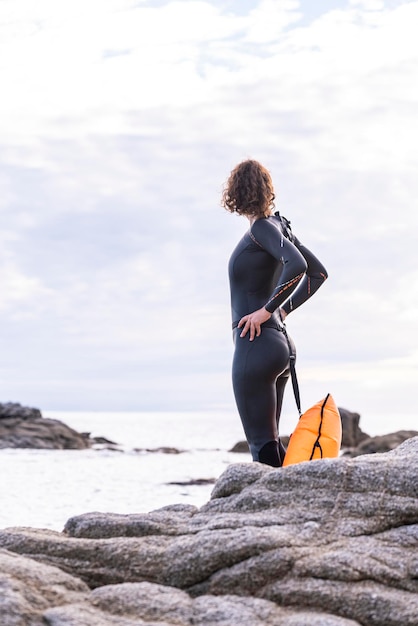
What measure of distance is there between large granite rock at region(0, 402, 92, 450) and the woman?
51804mm

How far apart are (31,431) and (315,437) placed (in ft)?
183

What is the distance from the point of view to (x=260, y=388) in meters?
8.80

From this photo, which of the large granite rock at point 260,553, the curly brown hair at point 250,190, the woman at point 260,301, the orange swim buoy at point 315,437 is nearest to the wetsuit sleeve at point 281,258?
the woman at point 260,301

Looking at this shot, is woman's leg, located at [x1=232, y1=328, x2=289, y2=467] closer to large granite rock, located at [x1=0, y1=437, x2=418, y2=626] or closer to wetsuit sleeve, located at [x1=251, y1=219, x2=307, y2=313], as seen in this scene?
wetsuit sleeve, located at [x1=251, y1=219, x2=307, y2=313]

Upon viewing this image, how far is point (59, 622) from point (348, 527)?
2.23 meters

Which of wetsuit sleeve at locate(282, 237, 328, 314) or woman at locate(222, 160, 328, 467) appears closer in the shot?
woman at locate(222, 160, 328, 467)

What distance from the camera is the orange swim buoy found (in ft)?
27.6

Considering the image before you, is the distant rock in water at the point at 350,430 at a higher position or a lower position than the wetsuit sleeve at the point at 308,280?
higher

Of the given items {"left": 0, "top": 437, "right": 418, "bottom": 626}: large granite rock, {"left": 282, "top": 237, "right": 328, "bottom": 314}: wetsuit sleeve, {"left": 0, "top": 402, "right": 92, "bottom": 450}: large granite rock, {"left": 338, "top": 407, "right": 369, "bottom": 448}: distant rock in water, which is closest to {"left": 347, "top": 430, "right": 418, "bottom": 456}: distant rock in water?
{"left": 338, "top": 407, "right": 369, "bottom": 448}: distant rock in water

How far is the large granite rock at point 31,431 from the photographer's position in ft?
199

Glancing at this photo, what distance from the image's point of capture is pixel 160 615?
5.72 m

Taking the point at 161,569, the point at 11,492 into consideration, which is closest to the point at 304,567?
the point at 161,569

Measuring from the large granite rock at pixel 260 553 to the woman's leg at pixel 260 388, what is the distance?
1396 millimetres

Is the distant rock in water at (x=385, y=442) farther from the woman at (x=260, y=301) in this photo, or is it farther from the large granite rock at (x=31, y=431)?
the woman at (x=260, y=301)
